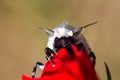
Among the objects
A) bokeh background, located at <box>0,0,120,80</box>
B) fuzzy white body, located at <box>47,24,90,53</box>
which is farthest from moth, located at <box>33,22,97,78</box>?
bokeh background, located at <box>0,0,120,80</box>

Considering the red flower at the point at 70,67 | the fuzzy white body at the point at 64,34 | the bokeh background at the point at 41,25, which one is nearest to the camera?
the red flower at the point at 70,67

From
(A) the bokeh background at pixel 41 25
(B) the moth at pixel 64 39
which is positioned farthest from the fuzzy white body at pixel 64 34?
(A) the bokeh background at pixel 41 25

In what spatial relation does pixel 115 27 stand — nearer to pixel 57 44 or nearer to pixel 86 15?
pixel 86 15

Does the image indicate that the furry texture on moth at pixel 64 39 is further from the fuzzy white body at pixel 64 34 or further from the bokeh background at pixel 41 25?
the bokeh background at pixel 41 25

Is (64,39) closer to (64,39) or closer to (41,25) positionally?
(64,39)

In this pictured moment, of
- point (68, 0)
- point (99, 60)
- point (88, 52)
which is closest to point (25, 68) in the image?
point (99, 60)

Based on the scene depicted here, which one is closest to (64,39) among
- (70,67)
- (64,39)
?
(64,39)
